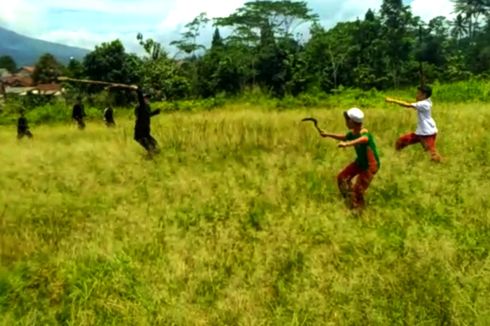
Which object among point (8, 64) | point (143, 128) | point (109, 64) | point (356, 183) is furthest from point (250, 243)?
point (8, 64)

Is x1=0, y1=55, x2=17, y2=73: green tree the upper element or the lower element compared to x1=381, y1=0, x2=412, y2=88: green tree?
lower

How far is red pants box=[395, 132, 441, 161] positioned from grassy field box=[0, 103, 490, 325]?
18cm

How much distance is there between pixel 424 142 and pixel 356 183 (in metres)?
2.82

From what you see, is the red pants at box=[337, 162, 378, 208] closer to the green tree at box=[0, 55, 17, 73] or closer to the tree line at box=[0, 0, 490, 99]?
the tree line at box=[0, 0, 490, 99]

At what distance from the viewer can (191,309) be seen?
14.3 ft

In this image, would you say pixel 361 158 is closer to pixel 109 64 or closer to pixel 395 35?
pixel 109 64

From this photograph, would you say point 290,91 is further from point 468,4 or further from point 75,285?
point 468,4

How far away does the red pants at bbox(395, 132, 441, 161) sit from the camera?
8.62m

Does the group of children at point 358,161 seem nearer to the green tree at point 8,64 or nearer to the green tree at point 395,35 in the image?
the green tree at point 395,35

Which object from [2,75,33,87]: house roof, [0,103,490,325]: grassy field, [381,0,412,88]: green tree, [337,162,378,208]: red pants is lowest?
[2,75,33,87]: house roof

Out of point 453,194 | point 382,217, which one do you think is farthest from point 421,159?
point 382,217

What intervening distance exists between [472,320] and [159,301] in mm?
2177

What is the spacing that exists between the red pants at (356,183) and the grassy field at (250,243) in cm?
17

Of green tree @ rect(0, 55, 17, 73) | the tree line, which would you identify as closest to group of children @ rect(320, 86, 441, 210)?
the tree line
